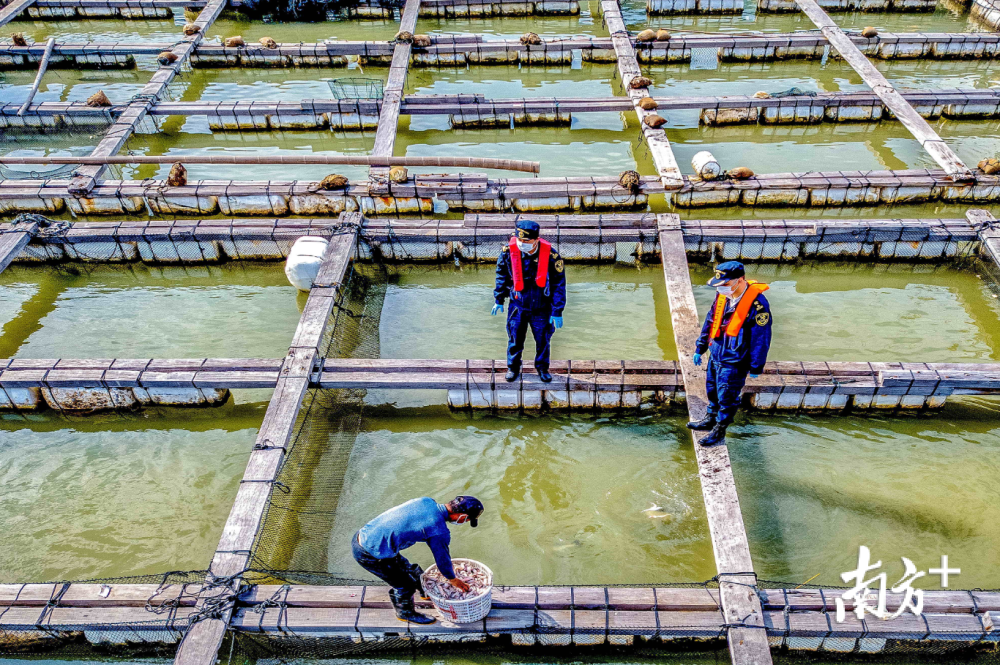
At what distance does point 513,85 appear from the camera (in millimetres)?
12750

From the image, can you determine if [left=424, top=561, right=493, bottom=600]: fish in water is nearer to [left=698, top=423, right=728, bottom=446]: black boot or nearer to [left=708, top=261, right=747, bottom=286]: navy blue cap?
[left=698, top=423, right=728, bottom=446]: black boot

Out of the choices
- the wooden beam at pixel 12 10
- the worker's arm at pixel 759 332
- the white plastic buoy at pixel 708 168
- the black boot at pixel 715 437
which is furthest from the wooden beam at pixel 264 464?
the wooden beam at pixel 12 10

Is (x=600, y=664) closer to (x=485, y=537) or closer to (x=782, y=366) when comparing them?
(x=485, y=537)

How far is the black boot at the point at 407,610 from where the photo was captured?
4.14 meters

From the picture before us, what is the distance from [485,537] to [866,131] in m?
10.0

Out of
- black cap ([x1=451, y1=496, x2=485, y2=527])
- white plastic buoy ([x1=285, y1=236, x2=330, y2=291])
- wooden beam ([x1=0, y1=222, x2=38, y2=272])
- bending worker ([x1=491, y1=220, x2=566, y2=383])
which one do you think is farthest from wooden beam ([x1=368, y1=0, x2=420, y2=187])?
black cap ([x1=451, y1=496, x2=485, y2=527])

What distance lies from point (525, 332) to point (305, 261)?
303 cm

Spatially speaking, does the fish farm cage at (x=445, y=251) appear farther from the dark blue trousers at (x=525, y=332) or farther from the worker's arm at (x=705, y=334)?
the worker's arm at (x=705, y=334)

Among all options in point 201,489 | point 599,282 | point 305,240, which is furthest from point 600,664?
point 305,240

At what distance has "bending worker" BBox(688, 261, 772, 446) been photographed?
15.5 feet

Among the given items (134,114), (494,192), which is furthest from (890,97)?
(134,114)

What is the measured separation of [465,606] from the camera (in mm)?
4020

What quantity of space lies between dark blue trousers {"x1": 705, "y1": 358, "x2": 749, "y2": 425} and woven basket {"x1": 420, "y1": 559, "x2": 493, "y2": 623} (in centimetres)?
236

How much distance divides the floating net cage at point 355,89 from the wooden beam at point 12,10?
9267 mm
